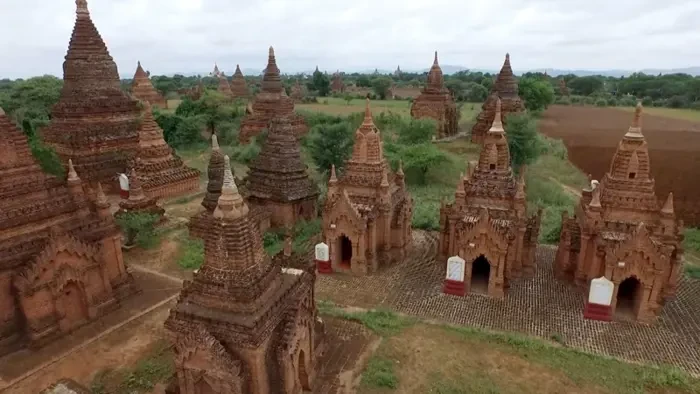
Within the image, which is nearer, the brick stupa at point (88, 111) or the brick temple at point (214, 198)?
the brick temple at point (214, 198)

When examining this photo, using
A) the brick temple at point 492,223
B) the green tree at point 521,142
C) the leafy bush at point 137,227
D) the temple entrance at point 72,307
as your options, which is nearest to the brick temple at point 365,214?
the brick temple at point 492,223

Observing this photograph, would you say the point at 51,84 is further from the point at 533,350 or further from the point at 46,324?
the point at 533,350

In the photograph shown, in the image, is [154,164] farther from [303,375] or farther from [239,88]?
[239,88]

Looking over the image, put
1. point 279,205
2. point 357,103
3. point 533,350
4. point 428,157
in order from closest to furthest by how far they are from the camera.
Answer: point 533,350 < point 279,205 < point 428,157 < point 357,103

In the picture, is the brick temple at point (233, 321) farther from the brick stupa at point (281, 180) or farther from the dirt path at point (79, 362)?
the brick stupa at point (281, 180)

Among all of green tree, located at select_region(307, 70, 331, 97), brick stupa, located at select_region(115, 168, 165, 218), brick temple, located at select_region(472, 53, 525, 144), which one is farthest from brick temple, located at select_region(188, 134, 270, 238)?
green tree, located at select_region(307, 70, 331, 97)

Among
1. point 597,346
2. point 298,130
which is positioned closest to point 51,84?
point 298,130
